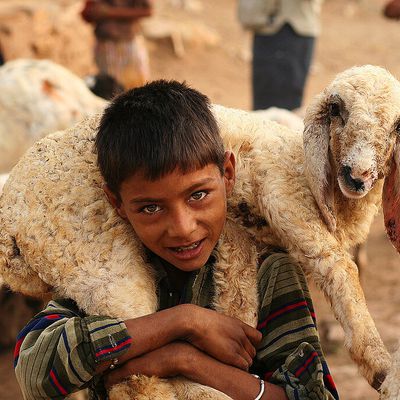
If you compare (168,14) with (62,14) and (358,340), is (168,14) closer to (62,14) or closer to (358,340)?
(62,14)

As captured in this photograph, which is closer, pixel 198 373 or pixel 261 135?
pixel 198 373

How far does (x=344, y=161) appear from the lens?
205cm

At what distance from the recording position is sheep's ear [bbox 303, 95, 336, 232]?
7.12ft

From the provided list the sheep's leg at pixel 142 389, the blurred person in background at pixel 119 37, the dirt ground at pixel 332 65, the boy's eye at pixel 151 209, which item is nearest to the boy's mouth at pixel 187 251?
the boy's eye at pixel 151 209

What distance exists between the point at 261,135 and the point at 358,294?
23.6 inches

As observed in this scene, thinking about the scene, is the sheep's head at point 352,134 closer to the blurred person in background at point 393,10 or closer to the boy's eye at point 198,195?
the boy's eye at point 198,195

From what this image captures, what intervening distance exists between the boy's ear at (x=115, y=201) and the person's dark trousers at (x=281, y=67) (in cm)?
466

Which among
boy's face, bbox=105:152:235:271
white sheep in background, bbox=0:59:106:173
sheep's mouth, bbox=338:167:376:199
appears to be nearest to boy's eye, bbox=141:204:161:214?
boy's face, bbox=105:152:235:271

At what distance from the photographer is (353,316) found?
2047 millimetres

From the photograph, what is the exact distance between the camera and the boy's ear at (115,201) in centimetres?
229

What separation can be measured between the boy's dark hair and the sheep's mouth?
374mm

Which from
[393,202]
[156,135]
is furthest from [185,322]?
[393,202]

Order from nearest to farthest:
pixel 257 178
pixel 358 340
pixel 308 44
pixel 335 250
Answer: pixel 358 340
pixel 335 250
pixel 257 178
pixel 308 44

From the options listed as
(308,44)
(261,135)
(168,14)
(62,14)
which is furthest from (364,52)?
(261,135)
